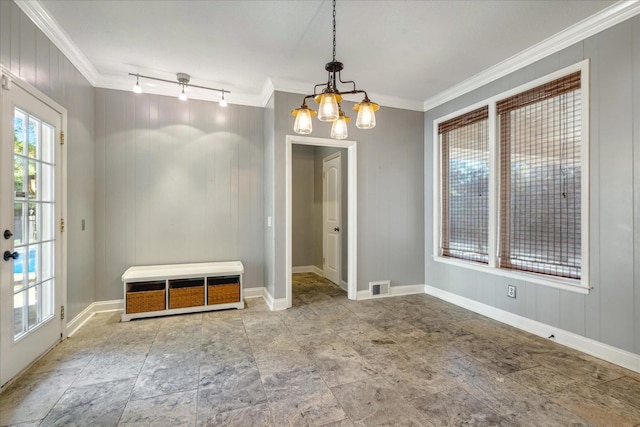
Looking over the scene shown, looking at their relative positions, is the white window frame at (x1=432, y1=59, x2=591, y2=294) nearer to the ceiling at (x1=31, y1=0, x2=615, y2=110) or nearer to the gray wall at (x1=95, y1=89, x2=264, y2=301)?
the ceiling at (x1=31, y1=0, x2=615, y2=110)

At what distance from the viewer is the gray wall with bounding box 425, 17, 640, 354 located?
2.33 metres

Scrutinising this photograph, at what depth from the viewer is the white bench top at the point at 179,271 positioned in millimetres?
3384

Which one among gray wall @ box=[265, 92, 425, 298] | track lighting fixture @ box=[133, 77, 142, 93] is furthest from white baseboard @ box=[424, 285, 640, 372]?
track lighting fixture @ box=[133, 77, 142, 93]

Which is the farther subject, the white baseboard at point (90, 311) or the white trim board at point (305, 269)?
the white trim board at point (305, 269)

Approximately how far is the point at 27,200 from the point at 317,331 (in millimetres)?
2696

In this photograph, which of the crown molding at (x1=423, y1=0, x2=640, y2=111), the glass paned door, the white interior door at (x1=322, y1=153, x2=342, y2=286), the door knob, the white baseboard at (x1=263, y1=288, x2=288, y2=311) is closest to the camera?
the door knob

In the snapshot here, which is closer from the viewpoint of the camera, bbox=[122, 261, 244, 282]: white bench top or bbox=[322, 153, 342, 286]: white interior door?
bbox=[122, 261, 244, 282]: white bench top

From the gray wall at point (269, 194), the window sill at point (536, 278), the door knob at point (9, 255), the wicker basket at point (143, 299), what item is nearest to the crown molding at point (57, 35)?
the door knob at point (9, 255)

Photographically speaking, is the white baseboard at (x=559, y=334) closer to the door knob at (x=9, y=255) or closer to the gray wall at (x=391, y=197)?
the gray wall at (x=391, y=197)

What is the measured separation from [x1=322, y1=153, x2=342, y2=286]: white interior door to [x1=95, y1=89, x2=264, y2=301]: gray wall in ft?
4.32

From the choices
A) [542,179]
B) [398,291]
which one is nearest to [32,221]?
[398,291]

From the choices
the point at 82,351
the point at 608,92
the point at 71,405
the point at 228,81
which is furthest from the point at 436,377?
the point at 228,81

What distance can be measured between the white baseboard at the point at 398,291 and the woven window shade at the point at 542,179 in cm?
134

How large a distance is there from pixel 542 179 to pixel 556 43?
1250mm
